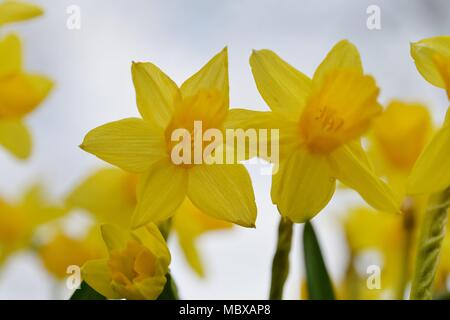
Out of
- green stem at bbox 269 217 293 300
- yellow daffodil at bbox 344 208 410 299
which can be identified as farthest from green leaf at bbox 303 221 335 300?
yellow daffodil at bbox 344 208 410 299

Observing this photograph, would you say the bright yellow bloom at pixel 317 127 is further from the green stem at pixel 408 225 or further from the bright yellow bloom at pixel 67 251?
the bright yellow bloom at pixel 67 251

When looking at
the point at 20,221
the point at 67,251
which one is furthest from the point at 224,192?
the point at 20,221

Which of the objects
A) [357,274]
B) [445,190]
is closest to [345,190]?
[357,274]

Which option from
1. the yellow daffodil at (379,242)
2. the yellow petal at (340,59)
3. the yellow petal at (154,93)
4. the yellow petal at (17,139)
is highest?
the yellow petal at (340,59)

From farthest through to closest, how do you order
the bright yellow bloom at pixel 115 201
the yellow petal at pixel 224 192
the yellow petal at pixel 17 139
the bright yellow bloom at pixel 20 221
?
1. the bright yellow bloom at pixel 20 221
2. the bright yellow bloom at pixel 115 201
3. the yellow petal at pixel 17 139
4. the yellow petal at pixel 224 192

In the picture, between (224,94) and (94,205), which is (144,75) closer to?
(224,94)

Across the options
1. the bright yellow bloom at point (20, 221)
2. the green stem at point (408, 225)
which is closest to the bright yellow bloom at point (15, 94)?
the bright yellow bloom at point (20, 221)

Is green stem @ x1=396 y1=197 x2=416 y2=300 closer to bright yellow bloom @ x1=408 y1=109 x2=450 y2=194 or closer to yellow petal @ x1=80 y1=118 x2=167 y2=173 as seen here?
bright yellow bloom @ x1=408 y1=109 x2=450 y2=194
